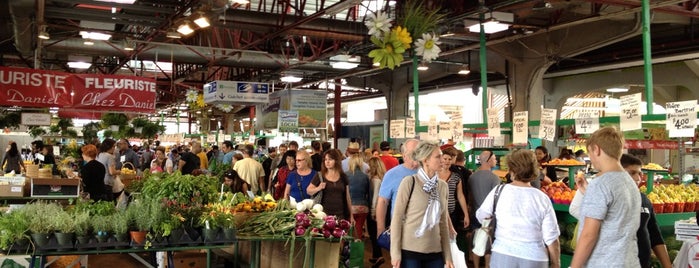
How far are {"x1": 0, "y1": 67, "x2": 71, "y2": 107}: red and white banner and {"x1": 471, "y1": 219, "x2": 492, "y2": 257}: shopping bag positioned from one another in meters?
8.75

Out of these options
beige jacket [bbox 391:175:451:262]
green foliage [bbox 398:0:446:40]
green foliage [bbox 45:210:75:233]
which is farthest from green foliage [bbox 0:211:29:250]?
green foliage [bbox 398:0:446:40]

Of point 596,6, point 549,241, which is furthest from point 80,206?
point 596,6

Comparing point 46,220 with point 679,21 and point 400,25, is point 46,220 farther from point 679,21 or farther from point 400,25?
point 679,21

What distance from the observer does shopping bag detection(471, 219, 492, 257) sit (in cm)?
442

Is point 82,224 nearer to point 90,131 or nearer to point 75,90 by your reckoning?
point 75,90

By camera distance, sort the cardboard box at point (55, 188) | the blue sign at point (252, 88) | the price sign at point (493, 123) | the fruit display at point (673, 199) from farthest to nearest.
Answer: the blue sign at point (252, 88)
the price sign at point (493, 123)
the cardboard box at point (55, 188)
the fruit display at point (673, 199)

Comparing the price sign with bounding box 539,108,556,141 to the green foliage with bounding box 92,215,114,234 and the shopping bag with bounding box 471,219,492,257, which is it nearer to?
the shopping bag with bounding box 471,219,492,257

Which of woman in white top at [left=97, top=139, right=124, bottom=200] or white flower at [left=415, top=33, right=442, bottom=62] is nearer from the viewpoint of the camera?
white flower at [left=415, top=33, right=442, bottom=62]

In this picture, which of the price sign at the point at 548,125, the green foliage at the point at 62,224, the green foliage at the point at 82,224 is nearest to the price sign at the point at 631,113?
the price sign at the point at 548,125

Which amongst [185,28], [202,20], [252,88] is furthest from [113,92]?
[252,88]

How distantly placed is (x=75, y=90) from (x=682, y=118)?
9.44 metres

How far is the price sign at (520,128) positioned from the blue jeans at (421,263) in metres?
4.05

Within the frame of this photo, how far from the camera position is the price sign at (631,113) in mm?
6637

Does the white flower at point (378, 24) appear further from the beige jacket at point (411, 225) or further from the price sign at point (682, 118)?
the beige jacket at point (411, 225)
